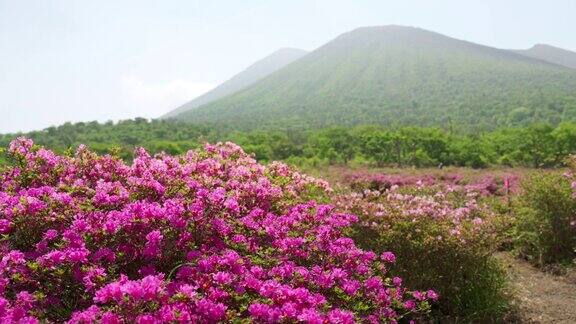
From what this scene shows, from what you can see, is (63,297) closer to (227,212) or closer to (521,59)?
(227,212)

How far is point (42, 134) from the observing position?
253 ft

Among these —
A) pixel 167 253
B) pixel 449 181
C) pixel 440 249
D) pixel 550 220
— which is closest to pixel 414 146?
pixel 449 181

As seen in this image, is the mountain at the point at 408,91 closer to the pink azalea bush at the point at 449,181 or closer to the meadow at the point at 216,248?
the pink azalea bush at the point at 449,181

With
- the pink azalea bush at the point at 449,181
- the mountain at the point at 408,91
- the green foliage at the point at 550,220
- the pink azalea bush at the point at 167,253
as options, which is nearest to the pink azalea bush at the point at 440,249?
the pink azalea bush at the point at 167,253

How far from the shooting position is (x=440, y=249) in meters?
7.09

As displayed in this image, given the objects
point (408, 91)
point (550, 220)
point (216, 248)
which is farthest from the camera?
point (408, 91)

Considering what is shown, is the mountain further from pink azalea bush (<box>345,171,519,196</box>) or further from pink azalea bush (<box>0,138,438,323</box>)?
pink azalea bush (<box>0,138,438,323</box>)

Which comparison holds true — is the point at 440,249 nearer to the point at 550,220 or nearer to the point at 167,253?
the point at 167,253

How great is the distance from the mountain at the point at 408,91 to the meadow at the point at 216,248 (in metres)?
80.0

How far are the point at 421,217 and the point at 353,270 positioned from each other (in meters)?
2.46

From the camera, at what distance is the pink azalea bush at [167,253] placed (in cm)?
389

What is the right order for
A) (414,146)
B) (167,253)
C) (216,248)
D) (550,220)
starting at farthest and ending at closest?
(414,146) → (550,220) → (216,248) → (167,253)

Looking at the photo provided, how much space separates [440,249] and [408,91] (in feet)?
451

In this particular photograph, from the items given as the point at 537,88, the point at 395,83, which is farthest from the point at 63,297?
the point at 395,83
